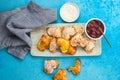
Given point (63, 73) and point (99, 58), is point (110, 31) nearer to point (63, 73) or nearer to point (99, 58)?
point (99, 58)

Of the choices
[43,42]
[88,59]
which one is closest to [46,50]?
[43,42]

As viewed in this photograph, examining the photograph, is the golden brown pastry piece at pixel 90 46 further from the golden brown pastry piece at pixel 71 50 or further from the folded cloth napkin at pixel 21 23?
the folded cloth napkin at pixel 21 23

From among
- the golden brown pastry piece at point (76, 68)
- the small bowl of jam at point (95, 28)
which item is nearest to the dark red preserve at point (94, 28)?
the small bowl of jam at point (95, 28)

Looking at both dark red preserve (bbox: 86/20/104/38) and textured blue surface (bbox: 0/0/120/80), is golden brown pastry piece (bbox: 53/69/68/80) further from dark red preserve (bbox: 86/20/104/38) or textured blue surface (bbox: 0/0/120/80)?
dark red preserve (bbox: 86/20/104/38)

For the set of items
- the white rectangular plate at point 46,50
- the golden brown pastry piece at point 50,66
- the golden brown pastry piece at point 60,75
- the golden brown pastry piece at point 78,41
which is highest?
the golden brown pastry piece at point 78,41

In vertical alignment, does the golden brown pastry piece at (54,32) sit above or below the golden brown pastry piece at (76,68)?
above

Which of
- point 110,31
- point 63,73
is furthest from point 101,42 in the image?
point 63,73

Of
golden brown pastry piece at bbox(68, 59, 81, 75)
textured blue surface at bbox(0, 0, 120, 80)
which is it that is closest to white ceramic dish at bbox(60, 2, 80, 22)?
textured blue surface at bbox(0, 0, 120, 80)
